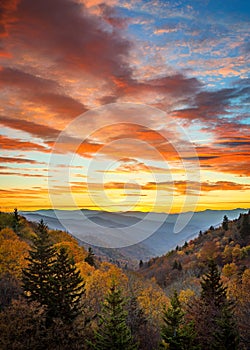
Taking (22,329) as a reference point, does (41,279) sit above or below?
above

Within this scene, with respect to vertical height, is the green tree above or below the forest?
above

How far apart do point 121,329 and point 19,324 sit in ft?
31.1

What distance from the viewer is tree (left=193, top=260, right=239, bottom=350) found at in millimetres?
28953

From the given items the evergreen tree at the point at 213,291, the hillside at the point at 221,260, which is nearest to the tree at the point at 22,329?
the evergreen tree at the point at 213,291

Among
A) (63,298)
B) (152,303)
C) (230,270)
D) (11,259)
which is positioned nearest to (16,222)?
(11,259)

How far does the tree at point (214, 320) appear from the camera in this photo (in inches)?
1140

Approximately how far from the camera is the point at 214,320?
33281mm

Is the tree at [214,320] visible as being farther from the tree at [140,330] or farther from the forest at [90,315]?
the tree at [140,330]

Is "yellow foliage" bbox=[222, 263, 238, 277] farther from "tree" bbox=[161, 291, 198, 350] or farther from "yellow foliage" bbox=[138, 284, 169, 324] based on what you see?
"tree" bbox=[161, 291, 198, 350]

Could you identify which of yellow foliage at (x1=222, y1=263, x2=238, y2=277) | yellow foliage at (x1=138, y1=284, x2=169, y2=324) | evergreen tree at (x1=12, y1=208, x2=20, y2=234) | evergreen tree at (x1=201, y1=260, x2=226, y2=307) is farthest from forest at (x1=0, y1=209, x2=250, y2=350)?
yellow foliage at (x1=222, y1=263, x2=238, y2=277)

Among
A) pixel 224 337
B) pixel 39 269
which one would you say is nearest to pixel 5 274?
pixel 39 269

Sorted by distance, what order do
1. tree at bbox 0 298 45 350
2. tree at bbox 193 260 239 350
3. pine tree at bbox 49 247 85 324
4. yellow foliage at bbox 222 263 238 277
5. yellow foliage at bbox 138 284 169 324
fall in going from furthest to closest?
yellow foliage at bbox 222 263 238 277 < yellow foliage at bbox 138 284 169 324 < pine tree at bbox 49 247 85 324 < tree at bbox 193 260 239 350 < tree at bbox 0 298 45 350

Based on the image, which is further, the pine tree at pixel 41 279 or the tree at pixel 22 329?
the pine tree at pixel 41 279

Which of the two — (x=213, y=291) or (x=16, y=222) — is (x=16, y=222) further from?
(x=213, y=291)
